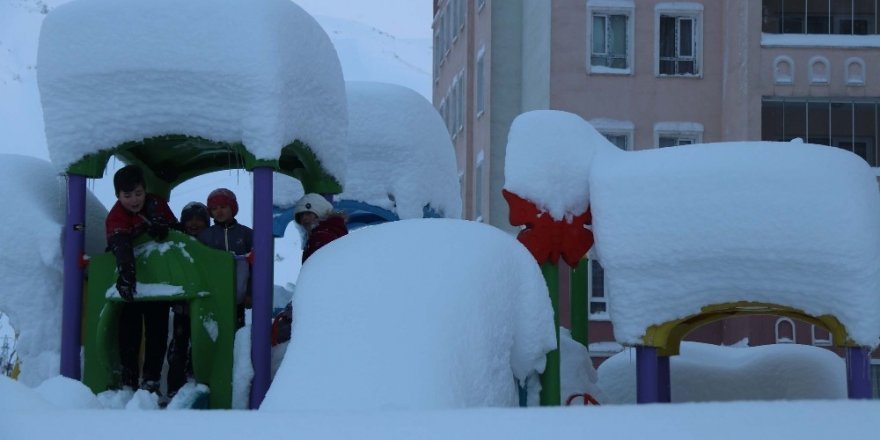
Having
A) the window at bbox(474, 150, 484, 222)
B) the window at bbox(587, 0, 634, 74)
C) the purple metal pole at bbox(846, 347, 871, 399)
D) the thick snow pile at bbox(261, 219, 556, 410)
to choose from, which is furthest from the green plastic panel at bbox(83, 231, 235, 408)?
the window at bbox(474, 150, 484, 222)

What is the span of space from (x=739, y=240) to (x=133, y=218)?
3.57 meters

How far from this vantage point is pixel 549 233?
902 cm

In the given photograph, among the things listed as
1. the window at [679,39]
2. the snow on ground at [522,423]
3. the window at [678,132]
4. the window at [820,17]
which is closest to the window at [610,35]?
the window at [679,39]

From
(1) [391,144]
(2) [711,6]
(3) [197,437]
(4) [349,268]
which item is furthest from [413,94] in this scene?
(2) [711,6]

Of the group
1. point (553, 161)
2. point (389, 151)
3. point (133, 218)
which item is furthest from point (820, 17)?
point (133, 218)

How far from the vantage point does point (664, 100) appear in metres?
25.5

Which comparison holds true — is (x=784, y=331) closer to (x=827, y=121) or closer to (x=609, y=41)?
(x=827, y=121)

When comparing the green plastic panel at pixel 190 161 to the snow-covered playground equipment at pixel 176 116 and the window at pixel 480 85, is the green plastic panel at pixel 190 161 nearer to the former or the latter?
the snow-covered playground equipment at pixel 176 116

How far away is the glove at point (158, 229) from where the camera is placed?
7324 millimetres

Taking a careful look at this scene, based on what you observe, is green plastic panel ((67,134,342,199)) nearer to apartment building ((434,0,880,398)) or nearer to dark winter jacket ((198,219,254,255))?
dark winter jacket ((198,219,254,255))

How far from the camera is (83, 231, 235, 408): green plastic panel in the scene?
24.0ft

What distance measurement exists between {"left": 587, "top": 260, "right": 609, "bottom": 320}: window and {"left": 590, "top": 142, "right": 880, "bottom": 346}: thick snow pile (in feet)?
53.9

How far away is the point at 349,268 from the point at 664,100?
19488 millimetres

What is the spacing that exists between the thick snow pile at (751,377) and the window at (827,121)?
1359 centimetres
